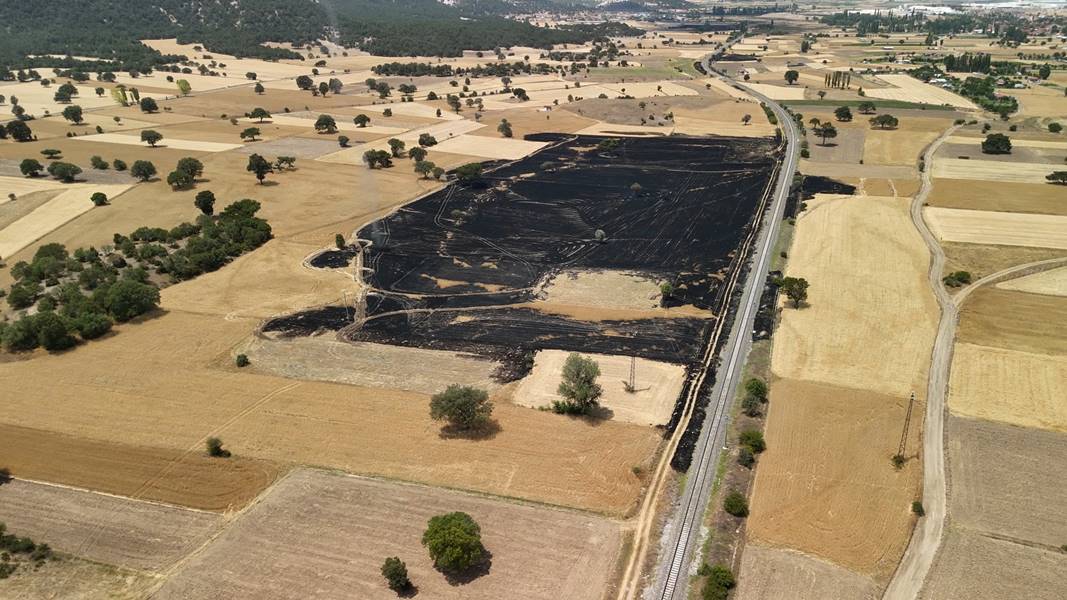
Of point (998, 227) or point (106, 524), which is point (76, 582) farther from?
A: point (998, 227)

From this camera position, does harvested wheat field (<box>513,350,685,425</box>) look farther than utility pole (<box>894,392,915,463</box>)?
Yes

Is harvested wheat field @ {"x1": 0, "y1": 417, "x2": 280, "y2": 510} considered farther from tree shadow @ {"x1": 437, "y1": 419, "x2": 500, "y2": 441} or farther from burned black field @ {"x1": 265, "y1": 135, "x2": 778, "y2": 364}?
burned black field @ {"x1": 265, "y1": 135, "x2": 778, "y2": 364}

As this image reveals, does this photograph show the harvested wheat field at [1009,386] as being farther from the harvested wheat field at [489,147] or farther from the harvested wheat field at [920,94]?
the harvested wheat field at [920,94]

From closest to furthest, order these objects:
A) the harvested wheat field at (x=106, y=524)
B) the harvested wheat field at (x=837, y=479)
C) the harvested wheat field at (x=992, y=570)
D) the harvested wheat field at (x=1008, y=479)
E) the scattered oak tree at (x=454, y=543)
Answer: the harvested wheat field at (x=992, y=570)
the scattered oak tree at (x=454, y=543)
the harvested wheat field at (x=106, y=524)
the harvested wheat field at (x=837, y=479)
the harvested wheat field at (x=1008, y=479)

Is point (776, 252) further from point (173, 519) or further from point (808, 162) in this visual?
point (173, 519)

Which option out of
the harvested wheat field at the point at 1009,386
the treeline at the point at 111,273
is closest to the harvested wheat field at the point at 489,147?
the treeline at the point at 111,273

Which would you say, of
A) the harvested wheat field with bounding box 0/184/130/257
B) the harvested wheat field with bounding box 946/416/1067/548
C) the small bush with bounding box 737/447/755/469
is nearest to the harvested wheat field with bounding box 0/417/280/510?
the small bush with bounding box 737/447/755/469

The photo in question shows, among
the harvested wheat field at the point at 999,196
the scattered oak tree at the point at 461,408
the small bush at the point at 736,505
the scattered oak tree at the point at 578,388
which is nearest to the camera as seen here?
the small bush at the point at 736,505
